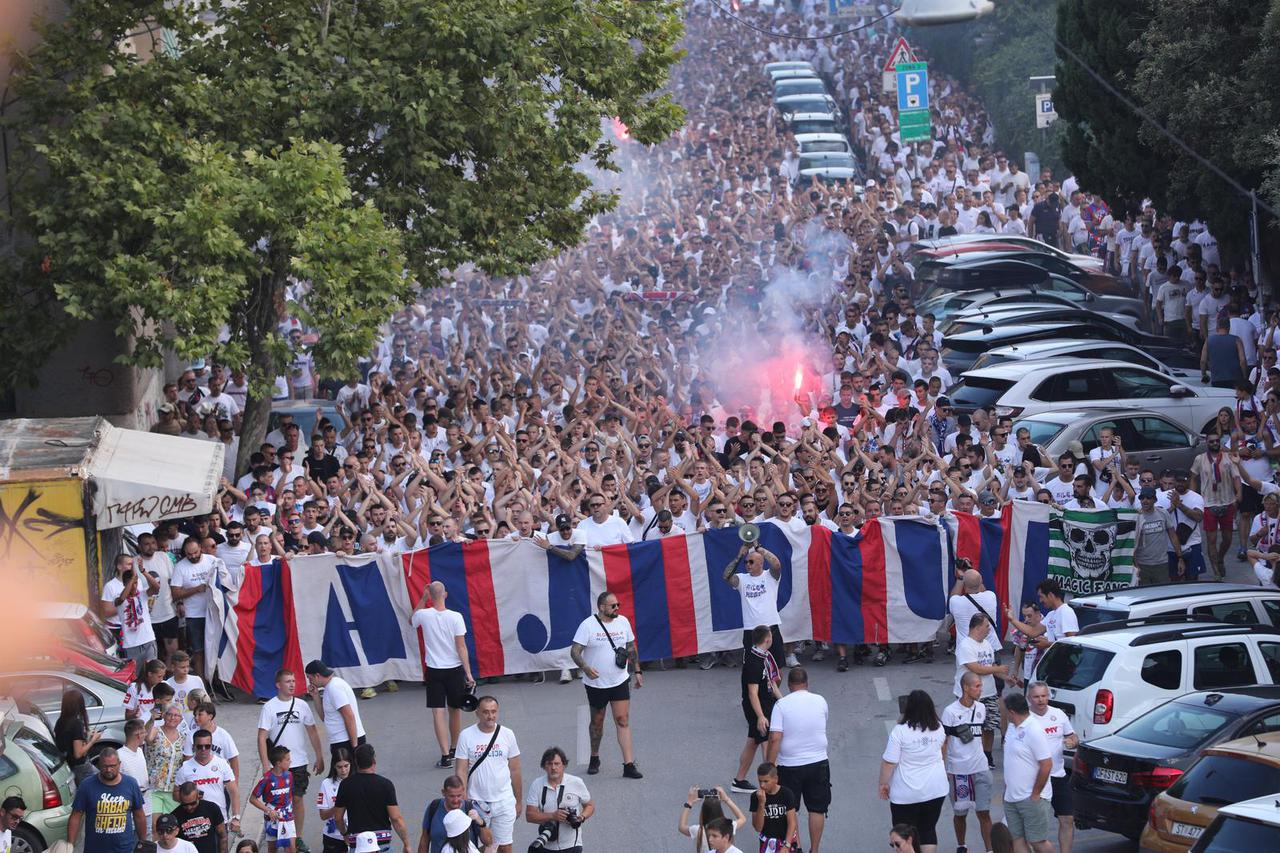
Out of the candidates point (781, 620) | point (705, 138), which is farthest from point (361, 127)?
point (705, 138)

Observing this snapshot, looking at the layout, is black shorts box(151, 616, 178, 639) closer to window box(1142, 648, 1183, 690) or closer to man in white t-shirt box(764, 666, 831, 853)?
man in white t-shirt box(764, 666, 831, 853)

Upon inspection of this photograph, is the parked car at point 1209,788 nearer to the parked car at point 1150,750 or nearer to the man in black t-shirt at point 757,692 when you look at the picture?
the parked car at point 1150,750

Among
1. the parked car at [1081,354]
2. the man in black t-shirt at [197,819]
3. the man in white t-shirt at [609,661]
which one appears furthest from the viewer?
the parked car at [1081,354]

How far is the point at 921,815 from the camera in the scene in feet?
37.0

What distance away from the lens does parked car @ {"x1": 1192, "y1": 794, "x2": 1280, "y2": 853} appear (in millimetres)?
9016

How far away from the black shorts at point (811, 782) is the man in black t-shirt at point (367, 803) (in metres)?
2.68

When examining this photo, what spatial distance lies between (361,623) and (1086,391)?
1116cm

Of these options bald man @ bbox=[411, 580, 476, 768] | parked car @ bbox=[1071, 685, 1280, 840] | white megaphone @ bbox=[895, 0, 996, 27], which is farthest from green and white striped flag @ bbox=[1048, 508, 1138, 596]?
white megaphone @ bbox=[895, 0, 996, 27]

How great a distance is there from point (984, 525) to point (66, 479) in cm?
868

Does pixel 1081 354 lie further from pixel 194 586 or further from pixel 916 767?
pixel 916 767

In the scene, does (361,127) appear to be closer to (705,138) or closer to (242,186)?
(242,186)

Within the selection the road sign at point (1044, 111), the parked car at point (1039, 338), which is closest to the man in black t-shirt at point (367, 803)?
the parked car at point (1039, 338)

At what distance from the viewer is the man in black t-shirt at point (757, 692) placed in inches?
509

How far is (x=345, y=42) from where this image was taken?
18.9 metres
